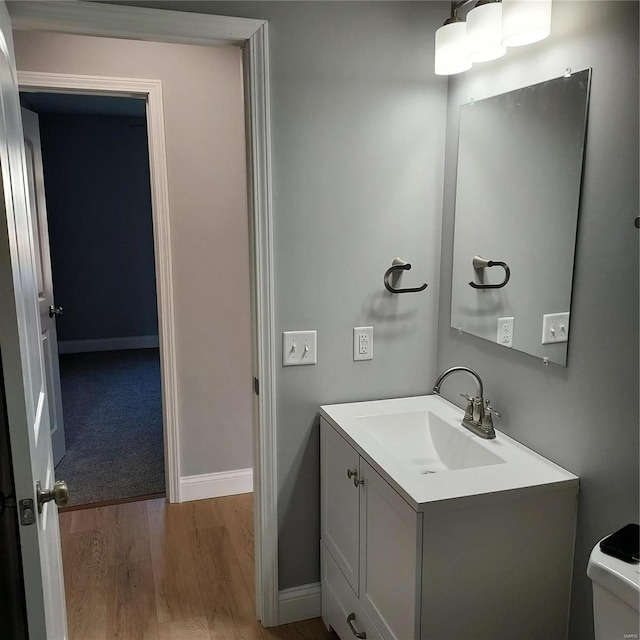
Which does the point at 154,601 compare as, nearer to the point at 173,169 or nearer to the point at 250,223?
the point at 250,223

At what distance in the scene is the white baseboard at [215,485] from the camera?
317 centimetres

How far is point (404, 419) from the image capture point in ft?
6.76

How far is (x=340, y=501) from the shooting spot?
1982 millimetres

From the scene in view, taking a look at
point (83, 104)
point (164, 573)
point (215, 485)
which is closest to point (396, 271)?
point (164, 573)

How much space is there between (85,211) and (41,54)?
365cm

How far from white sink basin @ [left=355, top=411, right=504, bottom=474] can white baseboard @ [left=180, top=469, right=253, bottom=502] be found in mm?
1452

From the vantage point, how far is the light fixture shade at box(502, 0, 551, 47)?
150 centimetres

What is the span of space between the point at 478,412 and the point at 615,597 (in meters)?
0.77

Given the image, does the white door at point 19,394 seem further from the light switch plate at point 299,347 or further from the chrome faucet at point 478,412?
the chrome faucet at point 478,412

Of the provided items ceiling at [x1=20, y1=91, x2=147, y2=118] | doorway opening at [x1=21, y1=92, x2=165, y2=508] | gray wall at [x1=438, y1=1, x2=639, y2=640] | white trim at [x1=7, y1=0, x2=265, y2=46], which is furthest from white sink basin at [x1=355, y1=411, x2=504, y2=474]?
ceiling at [x1=20, y1=91, x2=147, y2=118]

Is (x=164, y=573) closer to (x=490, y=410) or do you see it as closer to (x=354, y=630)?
(x=354, y=630)

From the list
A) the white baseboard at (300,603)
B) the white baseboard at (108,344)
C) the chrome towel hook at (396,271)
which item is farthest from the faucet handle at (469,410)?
the white baseboard at (108,344)

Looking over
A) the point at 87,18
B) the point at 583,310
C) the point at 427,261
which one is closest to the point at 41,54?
the point at 87,18

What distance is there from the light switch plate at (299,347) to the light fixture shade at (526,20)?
1087 mm
